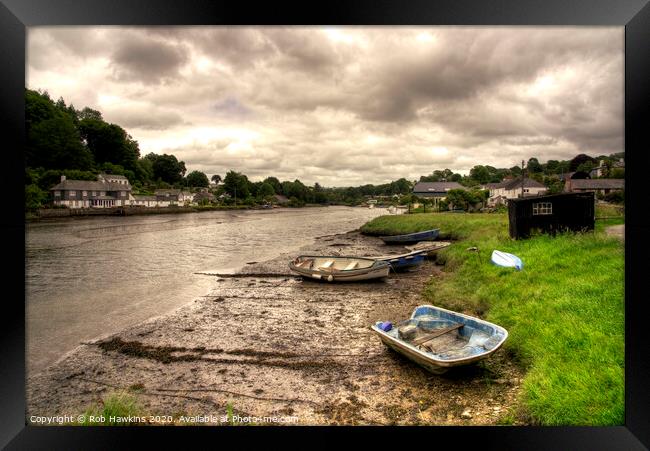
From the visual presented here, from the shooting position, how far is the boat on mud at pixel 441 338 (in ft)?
11.7

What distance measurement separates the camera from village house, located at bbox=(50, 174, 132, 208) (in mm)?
12930

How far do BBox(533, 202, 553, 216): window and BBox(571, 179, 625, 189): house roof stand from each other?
70cm

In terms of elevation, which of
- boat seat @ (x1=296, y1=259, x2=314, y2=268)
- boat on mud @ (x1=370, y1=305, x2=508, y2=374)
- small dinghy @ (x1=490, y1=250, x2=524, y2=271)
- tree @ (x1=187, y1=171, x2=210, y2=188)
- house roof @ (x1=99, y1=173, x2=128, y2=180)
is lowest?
boat on mud @ (x1=370, y1=305, x2=508, y2=374)

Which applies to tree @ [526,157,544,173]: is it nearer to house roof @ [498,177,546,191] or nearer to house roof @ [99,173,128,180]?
house roof @ [498,177,546,191]

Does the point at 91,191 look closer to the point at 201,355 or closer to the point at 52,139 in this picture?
the point at 52,139

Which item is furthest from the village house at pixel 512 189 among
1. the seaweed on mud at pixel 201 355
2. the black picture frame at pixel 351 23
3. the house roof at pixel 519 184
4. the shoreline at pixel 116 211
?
the shoreline at pixel 116 211

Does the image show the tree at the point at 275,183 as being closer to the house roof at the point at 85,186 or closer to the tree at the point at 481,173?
the house roof at the point at 85,186

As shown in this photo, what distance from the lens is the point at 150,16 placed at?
281 cm

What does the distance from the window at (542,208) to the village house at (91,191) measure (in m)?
14.4

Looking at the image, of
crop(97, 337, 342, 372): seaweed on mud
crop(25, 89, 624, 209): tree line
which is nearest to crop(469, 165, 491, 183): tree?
crop(25, 89, 624, 209): tree line

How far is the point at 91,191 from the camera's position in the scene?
15969mm

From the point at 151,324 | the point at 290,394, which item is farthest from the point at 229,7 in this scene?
the point at 151,324

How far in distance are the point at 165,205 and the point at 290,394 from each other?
26.8 meters
